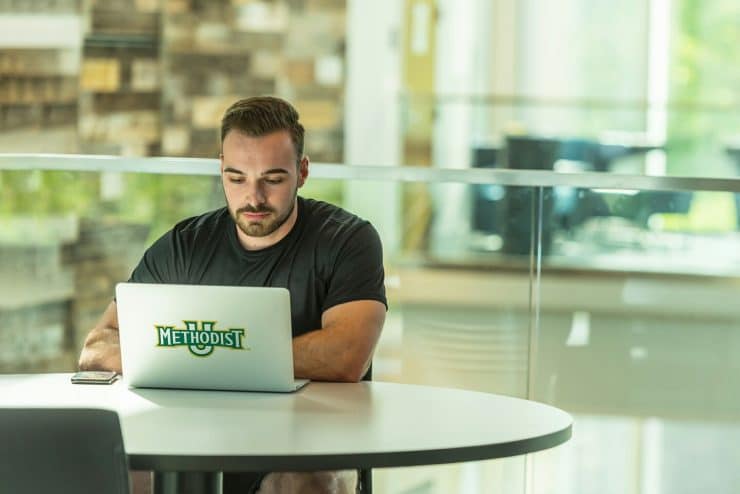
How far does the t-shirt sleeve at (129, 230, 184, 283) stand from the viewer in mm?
2938

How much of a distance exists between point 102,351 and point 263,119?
21.8 inches

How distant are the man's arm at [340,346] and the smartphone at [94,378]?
0.32 m

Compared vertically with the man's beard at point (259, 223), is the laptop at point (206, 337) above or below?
below

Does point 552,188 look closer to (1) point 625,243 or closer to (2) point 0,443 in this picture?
(1) point 625,243

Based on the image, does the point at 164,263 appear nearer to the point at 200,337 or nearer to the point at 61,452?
the point at 200,337

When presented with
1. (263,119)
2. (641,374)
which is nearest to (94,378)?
(263,119)

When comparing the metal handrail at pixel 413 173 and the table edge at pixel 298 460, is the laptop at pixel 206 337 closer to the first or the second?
the table edge at pixel 298 460

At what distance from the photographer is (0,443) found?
74.9 inches

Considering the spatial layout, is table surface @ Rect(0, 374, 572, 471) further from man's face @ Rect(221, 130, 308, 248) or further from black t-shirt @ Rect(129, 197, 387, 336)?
man's face @ Rect(221, 130, 308, 248)

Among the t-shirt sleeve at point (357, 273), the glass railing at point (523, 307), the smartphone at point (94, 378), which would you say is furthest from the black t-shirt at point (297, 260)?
the glass railing at point (523, 307)

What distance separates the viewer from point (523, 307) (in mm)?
3891

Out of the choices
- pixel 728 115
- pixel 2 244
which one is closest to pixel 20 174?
pixel 2 244

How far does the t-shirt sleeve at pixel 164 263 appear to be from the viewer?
9.64 ft

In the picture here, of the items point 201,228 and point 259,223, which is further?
point 201,228
